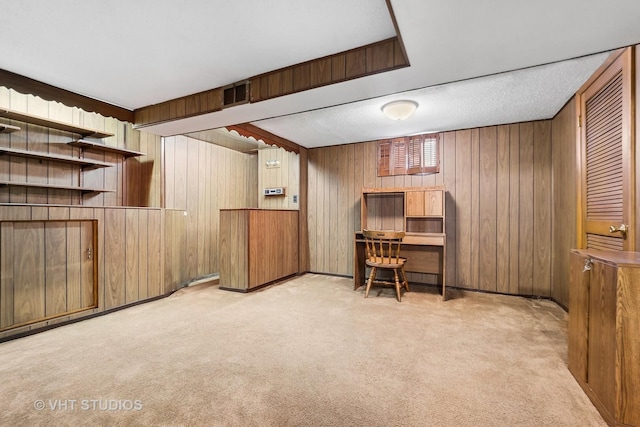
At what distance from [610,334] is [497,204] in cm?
255

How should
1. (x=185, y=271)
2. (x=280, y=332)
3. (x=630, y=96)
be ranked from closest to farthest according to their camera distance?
(x=630, y=96) → (x=280, y=332) → (x=185, y=271)

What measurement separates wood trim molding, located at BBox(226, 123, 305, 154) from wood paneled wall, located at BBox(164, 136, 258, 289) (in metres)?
1.17

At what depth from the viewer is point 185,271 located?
423 cm

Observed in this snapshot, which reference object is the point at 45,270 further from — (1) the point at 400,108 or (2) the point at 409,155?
Answer: (2) the point at 409,155

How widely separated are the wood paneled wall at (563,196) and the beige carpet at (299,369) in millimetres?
Result: 430

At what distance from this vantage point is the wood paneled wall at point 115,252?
2328 mm

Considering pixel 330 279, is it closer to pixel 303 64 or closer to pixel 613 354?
pixel 303 64

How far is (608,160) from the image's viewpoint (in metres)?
2.02

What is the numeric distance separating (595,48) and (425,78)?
1010mm

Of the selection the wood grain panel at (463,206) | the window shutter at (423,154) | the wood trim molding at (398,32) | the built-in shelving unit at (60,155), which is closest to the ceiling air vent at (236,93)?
the built-in shelving unit at (60,155)

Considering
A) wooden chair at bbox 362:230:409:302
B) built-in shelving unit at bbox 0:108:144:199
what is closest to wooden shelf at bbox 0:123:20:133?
built-in shelving unit at bbox 0:108:144:199

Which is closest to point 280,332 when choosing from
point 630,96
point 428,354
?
point 428,354

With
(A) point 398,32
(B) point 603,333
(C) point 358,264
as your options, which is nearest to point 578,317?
(B) point 603,333

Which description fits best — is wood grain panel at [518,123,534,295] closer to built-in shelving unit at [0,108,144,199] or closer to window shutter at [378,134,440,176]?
window shutter at [378,134,440,176]
